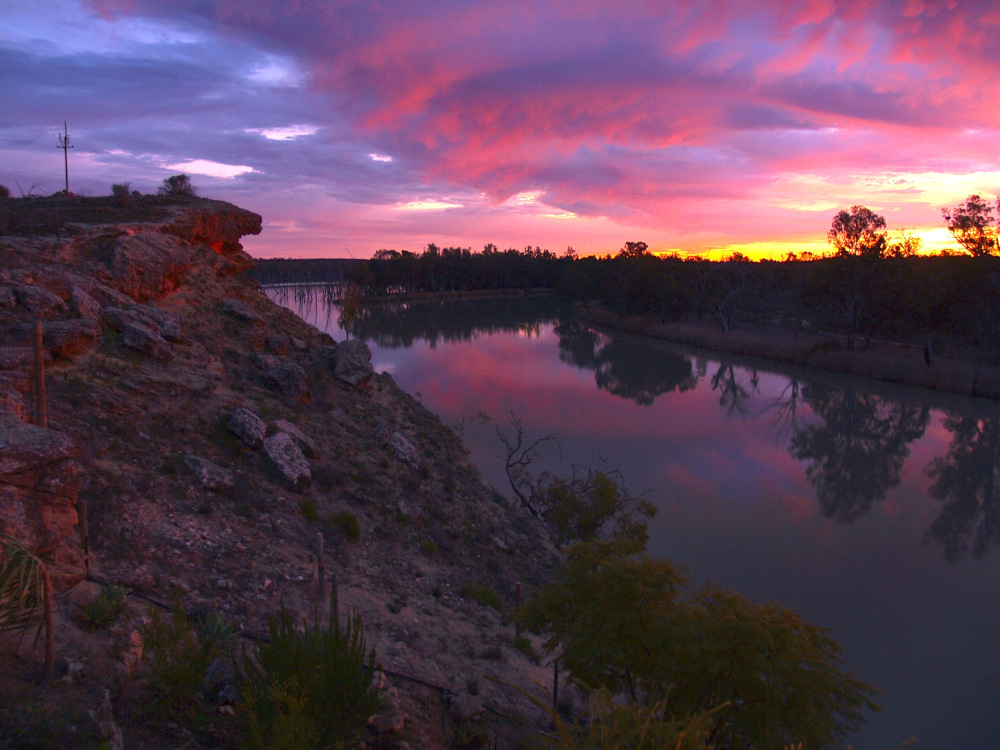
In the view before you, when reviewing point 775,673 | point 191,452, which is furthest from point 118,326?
point 775,673

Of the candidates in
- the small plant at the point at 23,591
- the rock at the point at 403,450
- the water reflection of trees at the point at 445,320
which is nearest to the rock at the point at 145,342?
the rock at the point at 403,450

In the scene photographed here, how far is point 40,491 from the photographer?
5879mm

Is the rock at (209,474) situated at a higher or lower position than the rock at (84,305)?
lower

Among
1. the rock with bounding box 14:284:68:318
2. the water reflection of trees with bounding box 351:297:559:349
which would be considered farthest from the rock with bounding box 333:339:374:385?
the water reflection of trees with bounding box 351:297:559:349

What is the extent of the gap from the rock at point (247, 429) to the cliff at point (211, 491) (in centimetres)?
3

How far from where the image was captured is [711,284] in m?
68.8

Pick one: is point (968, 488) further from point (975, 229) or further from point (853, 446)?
point (975, 229)

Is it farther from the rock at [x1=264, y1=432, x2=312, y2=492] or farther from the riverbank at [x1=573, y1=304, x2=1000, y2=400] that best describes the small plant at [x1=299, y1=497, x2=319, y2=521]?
the riverbank at [x1=573, y1=304, x2=1000, y2=400]

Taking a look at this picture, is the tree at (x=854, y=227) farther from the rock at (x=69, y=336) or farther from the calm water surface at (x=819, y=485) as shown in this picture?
the rock at (x=69, y=336)

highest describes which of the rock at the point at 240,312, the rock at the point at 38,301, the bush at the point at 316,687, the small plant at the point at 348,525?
the rock at the point at 38,301

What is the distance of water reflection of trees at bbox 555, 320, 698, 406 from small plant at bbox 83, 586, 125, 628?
24857mm

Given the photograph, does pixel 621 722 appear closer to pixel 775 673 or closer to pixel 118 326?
pixel 775 673

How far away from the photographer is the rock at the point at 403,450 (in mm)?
13938

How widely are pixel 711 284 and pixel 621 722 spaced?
69.4 metres
